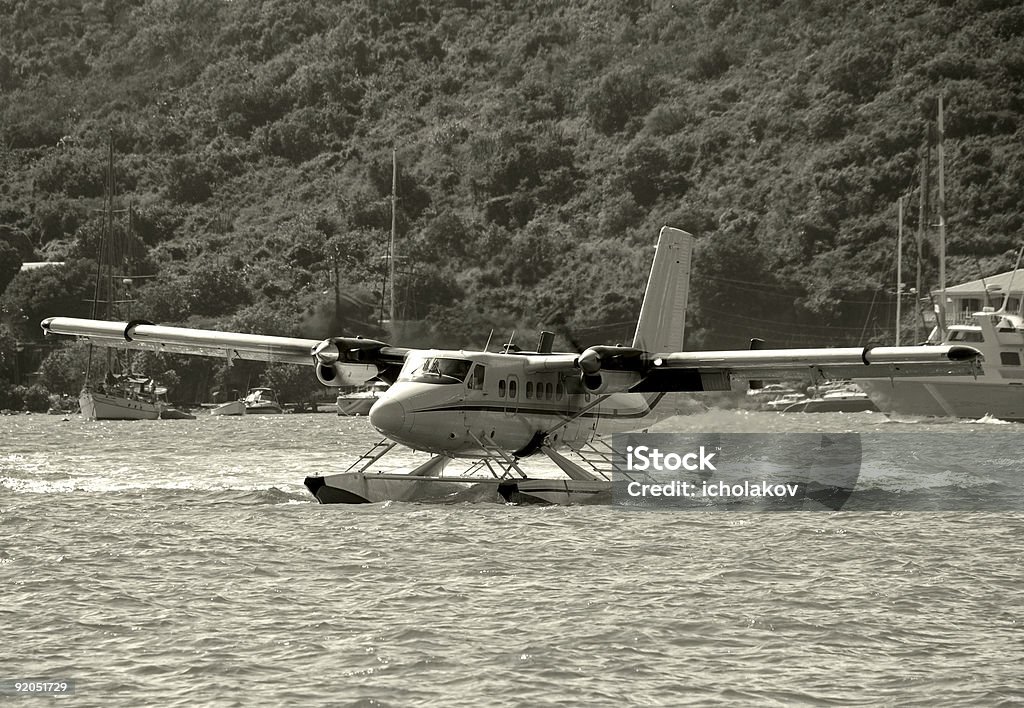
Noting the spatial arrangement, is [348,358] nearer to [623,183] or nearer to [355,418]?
[355,418]

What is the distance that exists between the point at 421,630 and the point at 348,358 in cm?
1289

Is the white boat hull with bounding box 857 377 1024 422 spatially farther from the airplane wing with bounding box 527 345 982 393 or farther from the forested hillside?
the airplane wing with bounding box 527 345 982 393

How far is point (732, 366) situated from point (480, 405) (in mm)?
4417

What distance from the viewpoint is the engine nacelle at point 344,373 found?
1021 inches

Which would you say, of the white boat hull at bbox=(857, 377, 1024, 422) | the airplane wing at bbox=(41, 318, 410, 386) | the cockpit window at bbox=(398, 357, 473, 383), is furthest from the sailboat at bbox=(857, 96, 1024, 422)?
the cockpit window at bbox=(398, 357, 473, 383)

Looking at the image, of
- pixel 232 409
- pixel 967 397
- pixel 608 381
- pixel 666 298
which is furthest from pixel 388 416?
pixel 232 409

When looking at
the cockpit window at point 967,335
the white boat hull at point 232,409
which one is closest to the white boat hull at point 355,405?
the white boat hull at point 232,409

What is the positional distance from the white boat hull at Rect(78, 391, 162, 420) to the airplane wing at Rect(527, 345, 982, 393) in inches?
2316

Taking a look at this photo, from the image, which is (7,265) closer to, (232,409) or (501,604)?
(232,409)

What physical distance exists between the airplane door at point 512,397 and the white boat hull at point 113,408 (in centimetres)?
5899

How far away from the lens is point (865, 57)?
141625 millimetres

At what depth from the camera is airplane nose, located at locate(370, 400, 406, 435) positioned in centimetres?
2220

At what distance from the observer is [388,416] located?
72.9ft

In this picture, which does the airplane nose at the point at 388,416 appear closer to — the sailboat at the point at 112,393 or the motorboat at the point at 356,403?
the motorboat at the point at 356,403
